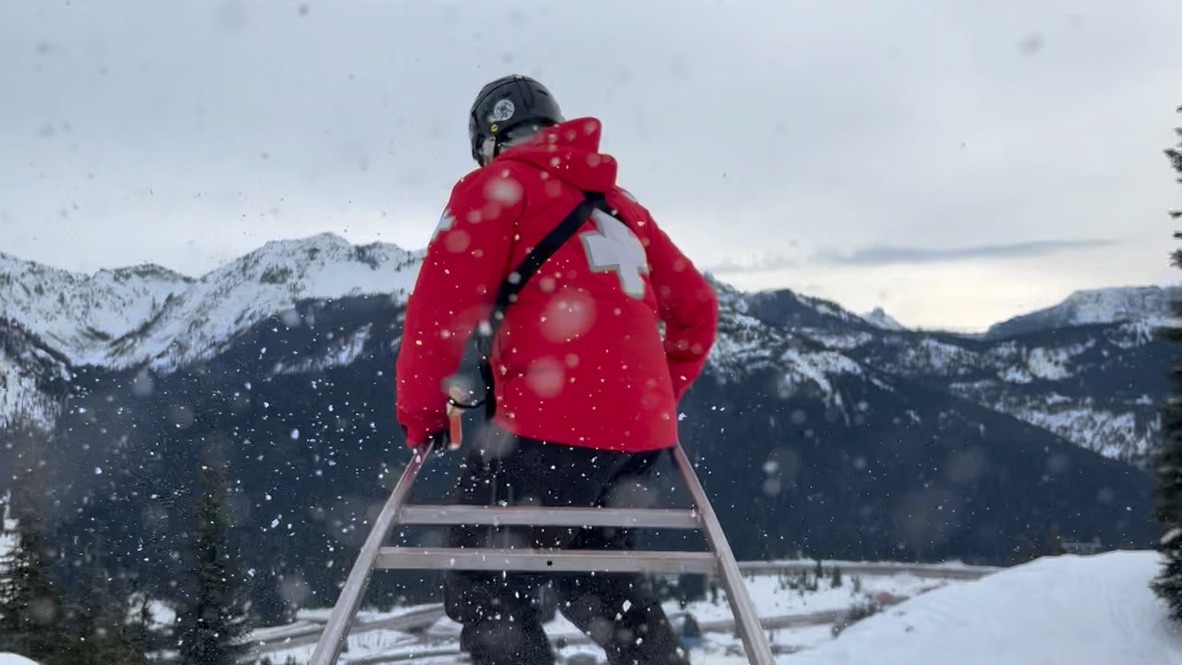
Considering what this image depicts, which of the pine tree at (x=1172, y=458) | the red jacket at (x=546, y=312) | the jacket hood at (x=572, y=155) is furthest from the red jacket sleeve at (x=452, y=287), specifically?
the pine tree at (x=1172, y=458)

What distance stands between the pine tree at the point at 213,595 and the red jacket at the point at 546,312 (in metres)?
32.4

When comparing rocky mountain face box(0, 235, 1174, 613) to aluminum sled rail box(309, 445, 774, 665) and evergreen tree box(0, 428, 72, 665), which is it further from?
aluminum sled rail box(309, 445, 774, 665)

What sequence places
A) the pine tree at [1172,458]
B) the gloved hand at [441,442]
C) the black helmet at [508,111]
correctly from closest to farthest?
1. the gloved hand at [441,442]
2. the black helmet at [508,111]
3. the pine tree at [1172,458]

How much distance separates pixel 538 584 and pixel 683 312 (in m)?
1.41

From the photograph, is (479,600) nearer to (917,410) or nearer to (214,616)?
(214,616)

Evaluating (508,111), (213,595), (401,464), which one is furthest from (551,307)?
(401,464)

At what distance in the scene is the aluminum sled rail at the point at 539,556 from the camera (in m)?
2.20

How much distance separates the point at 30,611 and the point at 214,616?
20.9ft

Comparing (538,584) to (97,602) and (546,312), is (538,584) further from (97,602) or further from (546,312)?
(97,602)

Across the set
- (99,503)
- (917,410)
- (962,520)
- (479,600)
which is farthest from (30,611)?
(917,410)

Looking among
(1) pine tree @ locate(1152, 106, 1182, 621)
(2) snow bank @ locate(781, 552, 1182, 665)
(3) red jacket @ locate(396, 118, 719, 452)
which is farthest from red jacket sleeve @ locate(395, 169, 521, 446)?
(1) pine tree @ locate(1152, 106, 1182, 621)

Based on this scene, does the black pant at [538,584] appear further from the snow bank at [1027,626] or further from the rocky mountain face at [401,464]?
the rocky mountain face at [401,464]

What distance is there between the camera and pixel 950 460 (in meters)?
179

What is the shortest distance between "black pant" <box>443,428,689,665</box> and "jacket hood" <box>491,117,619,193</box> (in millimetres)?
927
